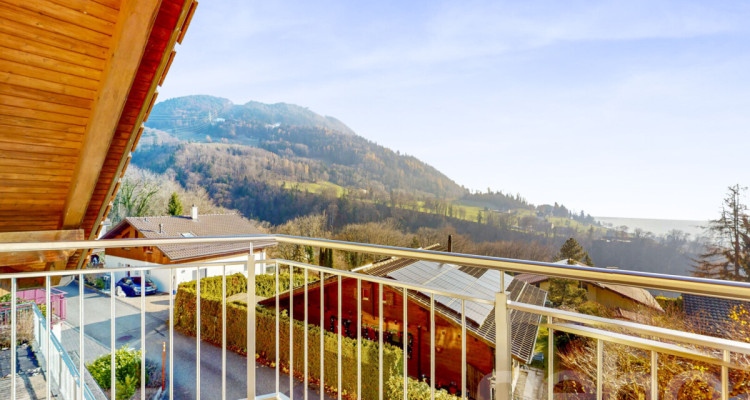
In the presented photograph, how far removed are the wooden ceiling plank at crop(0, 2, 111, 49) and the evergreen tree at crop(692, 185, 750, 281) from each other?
1652 cm

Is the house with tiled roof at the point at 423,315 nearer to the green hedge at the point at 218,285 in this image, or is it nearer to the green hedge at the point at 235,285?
the green hedge at the point at 235,285

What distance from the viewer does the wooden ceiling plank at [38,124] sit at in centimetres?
229

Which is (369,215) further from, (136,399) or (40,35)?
(40,35)

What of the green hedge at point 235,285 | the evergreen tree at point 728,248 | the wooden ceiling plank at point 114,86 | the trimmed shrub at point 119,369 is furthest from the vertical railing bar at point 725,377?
the evergreen tree at point 728,248

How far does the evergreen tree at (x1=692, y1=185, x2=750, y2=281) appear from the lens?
1207 cm

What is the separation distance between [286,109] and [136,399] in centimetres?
3450

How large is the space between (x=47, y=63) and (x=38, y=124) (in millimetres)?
521

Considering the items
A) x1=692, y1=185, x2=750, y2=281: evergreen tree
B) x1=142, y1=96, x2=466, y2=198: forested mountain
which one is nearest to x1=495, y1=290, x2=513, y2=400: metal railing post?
x1=692, y1=185, x2=750, y2=281: evergreen tree

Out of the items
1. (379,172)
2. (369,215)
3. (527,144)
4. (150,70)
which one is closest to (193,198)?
(369,215)

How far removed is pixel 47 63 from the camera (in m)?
2.10

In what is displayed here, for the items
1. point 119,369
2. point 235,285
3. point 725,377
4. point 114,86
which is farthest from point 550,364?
point 235,285

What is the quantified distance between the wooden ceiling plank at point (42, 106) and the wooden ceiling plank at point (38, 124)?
0.11 m

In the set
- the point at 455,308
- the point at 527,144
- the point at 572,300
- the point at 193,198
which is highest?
the point at 527,144

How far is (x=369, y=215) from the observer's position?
22.3 metres
